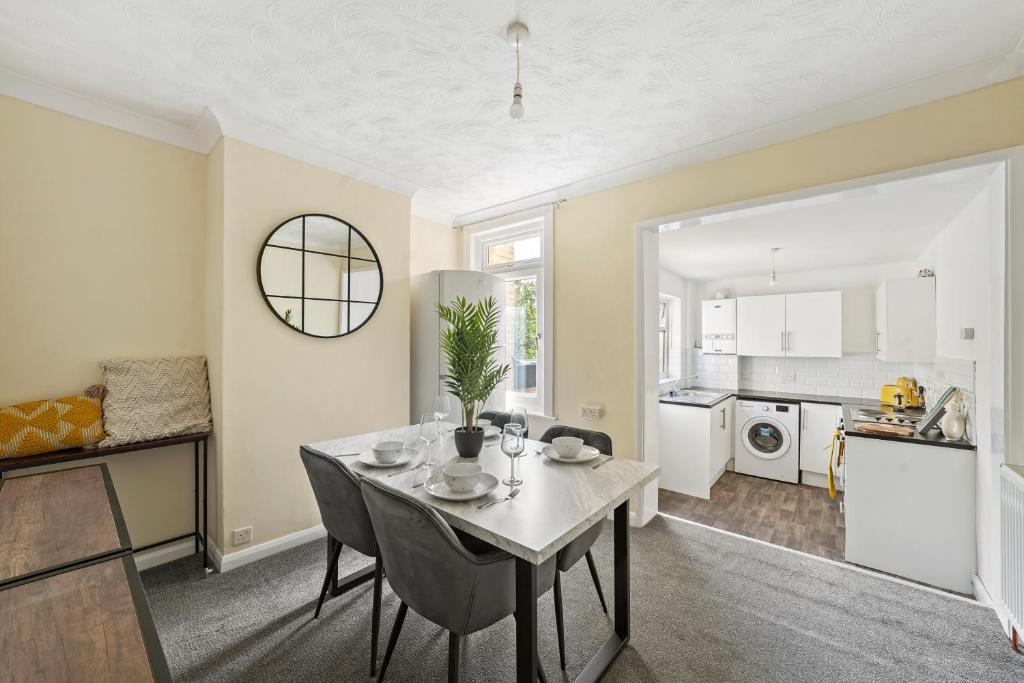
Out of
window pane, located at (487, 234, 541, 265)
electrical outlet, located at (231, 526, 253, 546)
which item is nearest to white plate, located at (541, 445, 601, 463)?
electrical outlet, located at (231, 526, 253, 546)

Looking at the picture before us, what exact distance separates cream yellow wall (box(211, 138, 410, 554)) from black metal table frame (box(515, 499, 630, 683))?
75.4 inches

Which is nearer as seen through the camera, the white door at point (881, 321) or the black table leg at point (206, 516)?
the black table leg at point (206, 516)

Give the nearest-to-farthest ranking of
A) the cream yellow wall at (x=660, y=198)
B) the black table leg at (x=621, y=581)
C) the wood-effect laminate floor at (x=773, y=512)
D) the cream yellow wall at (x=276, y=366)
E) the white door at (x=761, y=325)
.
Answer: the black table leg at (x=621, y=581) → the cream yellow wall at (x=660, y=198) → the cream yellow wall at (x=276, y=366) → the wood-effect laminate floor at (x=773, y=512) → the white door at (x=761, y=325)

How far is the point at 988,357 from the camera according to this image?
6.73ft

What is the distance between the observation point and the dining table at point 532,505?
1294mm

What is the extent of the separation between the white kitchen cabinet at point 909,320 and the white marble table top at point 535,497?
134 inches

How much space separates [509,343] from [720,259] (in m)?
2.67

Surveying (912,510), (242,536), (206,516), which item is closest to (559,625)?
(242,536)

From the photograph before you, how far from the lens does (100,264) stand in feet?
7.68

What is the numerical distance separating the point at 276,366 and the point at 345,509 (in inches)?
50.7

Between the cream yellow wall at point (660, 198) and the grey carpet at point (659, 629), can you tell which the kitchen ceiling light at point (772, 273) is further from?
the grey carpet at point (659, 629)

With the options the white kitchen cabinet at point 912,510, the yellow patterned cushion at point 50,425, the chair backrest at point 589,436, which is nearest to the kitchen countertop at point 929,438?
the white kitchen cabinet at point 912,510

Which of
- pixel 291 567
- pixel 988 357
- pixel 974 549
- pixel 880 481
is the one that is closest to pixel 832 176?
pixel 988 357

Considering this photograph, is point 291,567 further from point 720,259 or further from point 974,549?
point 720,259
